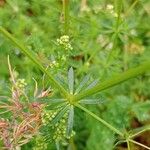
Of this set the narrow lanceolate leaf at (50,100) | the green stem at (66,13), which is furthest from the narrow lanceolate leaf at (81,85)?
the green stem at (66,13)

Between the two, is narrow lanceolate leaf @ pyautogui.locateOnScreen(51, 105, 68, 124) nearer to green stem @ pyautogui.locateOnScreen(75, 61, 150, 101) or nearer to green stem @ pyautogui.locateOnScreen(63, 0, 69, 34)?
green stem @ pyautogui.locateOnScreen(75, 61, 150, 101)

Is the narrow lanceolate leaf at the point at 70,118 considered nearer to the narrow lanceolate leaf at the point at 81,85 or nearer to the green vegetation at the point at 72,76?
the green vegetation at the point at 72,76

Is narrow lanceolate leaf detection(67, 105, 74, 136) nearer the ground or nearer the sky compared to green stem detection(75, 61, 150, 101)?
nearer the ground

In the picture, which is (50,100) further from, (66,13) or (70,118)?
(66,13)

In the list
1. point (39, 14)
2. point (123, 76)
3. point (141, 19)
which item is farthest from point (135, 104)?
point (123, 76)

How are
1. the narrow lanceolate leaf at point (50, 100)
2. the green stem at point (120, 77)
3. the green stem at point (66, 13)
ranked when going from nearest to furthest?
the green stem at point (120, 77) → the narrow lanceolate leaf at point (50, 100) → the green stem at point (66, 13)

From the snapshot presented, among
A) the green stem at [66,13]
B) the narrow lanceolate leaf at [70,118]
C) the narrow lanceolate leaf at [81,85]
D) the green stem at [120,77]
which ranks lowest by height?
the narrow lanceolate leaf at [70,118]

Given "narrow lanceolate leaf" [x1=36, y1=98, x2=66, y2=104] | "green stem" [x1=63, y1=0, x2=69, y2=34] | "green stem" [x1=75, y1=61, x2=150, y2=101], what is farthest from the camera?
"green stem" [x1=63, y1=0, x2=69, y2=34]

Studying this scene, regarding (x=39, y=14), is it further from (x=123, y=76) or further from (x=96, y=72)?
(x=123, y=76)

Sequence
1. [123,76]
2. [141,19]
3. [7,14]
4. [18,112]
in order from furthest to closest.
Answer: [141,19] → [7,14] → [18,112] → [123,76]

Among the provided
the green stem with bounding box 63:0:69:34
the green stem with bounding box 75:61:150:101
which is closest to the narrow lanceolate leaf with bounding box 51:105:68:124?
the green stem with bounding box 75:61:150:101

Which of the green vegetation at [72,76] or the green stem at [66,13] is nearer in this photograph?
the green vegetation at [72,76]
